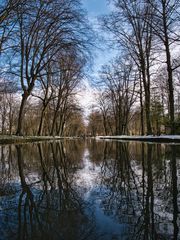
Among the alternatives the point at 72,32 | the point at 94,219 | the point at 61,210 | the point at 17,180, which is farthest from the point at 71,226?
the point at 72,32

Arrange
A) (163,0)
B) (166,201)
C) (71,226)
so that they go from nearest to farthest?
1. (71,226)
2. (166,201)
3. (163,0)

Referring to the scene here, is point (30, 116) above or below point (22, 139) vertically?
above

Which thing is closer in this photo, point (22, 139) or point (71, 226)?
point (71, 226)

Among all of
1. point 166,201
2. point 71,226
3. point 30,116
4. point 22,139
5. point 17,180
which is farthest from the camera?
point 30,116

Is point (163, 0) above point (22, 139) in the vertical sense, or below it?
above

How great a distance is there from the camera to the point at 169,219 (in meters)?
2.22

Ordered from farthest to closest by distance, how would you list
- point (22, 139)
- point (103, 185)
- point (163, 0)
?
point (22, 139)
point (163, 0)
point (103, 185)

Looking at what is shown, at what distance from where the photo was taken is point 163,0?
17.3 meters

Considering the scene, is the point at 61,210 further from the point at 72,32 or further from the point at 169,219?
the point at 72,32

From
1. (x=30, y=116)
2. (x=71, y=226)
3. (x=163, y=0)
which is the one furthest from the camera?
(x=30, y=116)

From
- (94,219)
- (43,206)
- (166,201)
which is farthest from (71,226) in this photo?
(166,201)

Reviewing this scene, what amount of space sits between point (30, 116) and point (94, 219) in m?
70.8

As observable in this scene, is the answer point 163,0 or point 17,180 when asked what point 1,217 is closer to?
point 17,180

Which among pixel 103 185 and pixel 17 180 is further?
pixel 17 180
